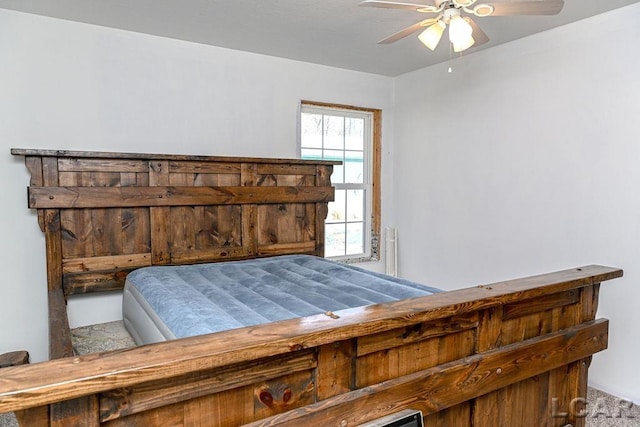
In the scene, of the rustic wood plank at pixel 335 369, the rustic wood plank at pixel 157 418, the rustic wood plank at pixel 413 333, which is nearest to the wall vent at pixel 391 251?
the rustic wood plank at pixel 413 333

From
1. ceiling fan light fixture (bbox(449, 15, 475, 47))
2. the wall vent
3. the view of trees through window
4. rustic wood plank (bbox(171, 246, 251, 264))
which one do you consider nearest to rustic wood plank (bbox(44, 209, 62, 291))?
rustic wood plank (bbox(171, 246, 251, 264))

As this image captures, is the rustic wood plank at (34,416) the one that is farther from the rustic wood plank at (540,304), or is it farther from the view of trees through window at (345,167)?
the view of trees through window at (345,167)

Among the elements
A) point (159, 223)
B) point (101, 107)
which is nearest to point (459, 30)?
point (159, 223)

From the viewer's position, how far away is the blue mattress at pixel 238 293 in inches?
69.1

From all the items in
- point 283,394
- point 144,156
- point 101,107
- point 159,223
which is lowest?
point 283,394

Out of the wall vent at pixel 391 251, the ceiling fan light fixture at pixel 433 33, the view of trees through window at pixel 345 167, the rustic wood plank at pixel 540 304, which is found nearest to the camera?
the rustic wood plank at pixel 540 304

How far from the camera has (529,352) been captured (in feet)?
5.25

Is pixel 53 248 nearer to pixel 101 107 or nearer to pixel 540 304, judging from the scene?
pixel 101 107

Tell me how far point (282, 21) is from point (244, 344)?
2.39m

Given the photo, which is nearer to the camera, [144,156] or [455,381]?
[455,381]

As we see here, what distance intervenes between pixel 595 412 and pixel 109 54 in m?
3.77

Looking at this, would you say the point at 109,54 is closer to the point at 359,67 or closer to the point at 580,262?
the point at 359,67

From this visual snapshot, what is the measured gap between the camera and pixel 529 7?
1851 mm

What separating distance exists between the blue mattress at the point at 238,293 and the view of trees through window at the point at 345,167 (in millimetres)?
1262
